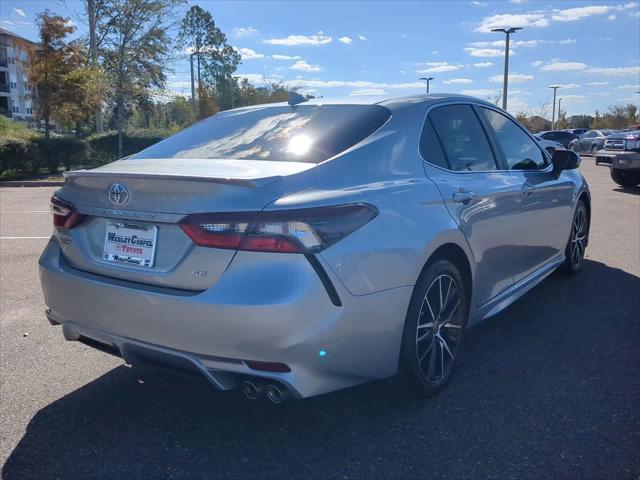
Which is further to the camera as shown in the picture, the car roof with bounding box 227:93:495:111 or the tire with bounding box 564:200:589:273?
the tire with bounding box 564:200:589:273

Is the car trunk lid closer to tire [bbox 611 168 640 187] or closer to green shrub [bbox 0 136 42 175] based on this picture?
tire [bbox 611 168 640 187]

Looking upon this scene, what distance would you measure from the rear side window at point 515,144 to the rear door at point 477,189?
0.23 meters


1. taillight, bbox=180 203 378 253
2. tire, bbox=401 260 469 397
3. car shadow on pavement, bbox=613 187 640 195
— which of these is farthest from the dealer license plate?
car shadow on pavement, bbox=613 187 640 195

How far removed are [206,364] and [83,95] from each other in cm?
2702

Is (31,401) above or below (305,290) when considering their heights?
below

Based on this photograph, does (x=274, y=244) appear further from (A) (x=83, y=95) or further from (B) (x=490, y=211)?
(A) (x=83, y=95)

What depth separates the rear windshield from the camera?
3053 millimetres

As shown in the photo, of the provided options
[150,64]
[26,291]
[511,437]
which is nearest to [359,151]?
[511,437]

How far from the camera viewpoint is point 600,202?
11.9 m

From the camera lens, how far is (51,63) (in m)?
27.3

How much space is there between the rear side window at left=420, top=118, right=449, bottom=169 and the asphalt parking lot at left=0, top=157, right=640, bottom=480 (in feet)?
4.12

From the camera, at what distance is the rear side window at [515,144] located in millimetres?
4336

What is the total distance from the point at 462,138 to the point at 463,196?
22.4 inches

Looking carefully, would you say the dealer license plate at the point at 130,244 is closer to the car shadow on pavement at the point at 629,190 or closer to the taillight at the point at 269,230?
the taillight at the point at 269,230
